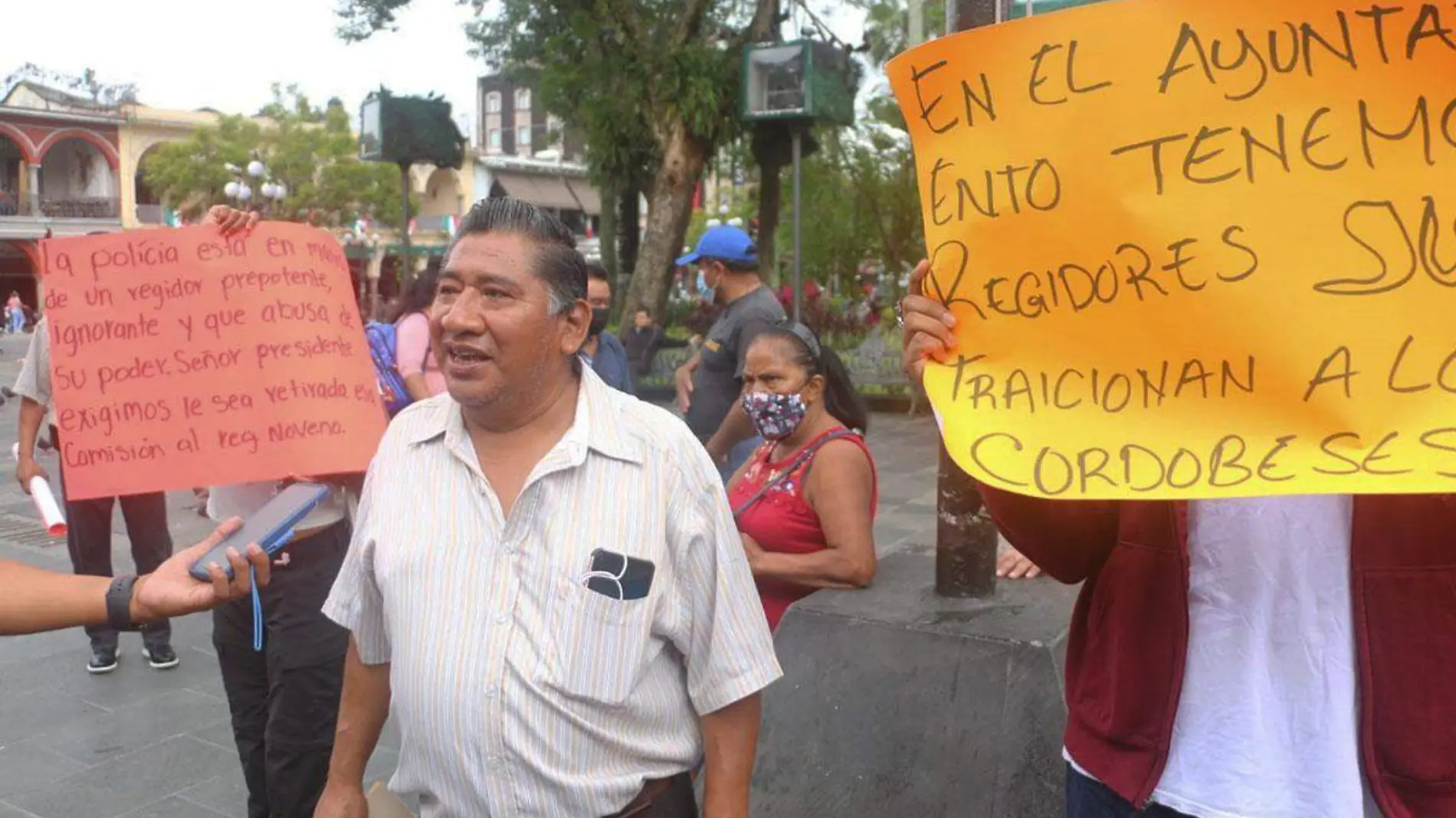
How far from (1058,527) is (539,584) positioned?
2.53 feet

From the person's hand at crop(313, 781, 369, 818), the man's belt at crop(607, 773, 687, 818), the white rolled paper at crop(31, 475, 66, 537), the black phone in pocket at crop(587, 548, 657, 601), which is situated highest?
the white rolled paper at crop(31, 475, 66, 537)

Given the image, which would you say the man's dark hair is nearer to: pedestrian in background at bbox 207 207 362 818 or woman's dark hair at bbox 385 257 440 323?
pedestrian in background at bbox 207 207 362 818

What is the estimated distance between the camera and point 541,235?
1996 millimetres

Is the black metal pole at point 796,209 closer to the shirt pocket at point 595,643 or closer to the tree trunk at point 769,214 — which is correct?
the shirt pocket at point 595,643

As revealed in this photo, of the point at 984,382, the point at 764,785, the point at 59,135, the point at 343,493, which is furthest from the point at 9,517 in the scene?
the point at 59,135

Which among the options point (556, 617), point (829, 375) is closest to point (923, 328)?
point (556, 617)

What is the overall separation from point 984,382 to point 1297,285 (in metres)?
0.42

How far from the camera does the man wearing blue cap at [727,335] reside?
191 inches

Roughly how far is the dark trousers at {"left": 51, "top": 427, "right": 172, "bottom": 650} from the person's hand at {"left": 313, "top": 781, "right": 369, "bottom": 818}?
3.36 m

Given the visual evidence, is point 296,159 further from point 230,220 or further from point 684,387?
point 230,220

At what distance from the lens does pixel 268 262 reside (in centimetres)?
283

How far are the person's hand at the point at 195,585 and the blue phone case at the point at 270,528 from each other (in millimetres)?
12

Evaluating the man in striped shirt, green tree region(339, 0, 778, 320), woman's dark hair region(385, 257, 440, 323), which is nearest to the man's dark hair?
the man in striped shirt

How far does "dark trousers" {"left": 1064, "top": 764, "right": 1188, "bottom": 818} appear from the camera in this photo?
1734 mm
